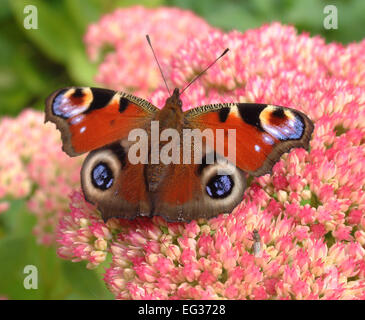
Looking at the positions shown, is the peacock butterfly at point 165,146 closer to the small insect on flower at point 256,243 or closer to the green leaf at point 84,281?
the small insect on flower at point 256,243

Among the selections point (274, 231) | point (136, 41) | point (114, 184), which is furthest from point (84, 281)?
point (136, 41)

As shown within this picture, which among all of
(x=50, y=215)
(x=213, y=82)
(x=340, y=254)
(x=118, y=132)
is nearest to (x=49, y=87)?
(x=50, y=215)

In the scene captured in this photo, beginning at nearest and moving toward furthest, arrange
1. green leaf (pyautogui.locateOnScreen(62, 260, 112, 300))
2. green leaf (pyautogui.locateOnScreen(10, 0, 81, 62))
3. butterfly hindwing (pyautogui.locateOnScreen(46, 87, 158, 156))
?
butterfly hindwing (pyautogui.locateOnScreen(46, 87, 158, 156)) < green leaf (pyautogui.locateOnScreen(62, 260, 112, 300)) < green leaf (pyautogui.locateOnScreen(10, 0, 81, 62))

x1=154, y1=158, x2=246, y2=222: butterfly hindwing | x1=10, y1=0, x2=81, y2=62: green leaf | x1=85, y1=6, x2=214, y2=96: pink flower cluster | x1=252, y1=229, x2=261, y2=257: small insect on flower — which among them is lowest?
x1=252, y1=229, x2=261, y2=257: small insect on flower

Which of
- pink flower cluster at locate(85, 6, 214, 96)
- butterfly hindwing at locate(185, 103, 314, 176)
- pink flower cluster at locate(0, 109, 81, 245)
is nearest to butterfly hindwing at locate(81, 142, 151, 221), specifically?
butterfly hindwing at locate(185, 103, 314, 176)

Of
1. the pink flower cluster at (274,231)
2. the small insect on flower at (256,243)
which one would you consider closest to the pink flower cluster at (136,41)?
the pink flower cluster at (274,231)

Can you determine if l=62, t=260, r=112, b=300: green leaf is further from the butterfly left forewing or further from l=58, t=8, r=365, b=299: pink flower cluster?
the butterfly left forewing

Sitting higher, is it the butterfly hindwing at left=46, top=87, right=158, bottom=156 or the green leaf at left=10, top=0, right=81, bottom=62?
the green leaf at left=10, top=0, right=81, bottom=62
